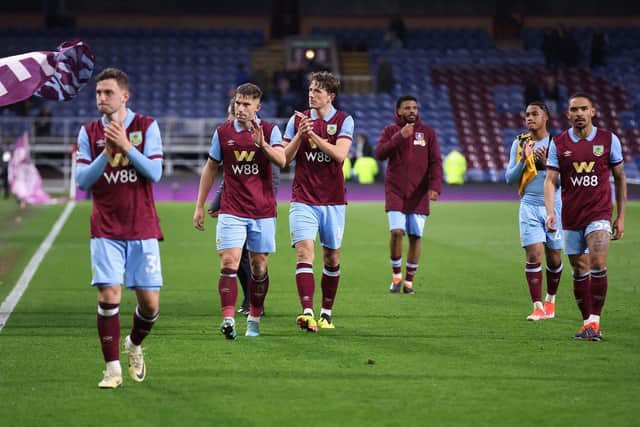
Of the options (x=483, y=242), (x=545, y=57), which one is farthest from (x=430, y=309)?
(x=545, y=57)

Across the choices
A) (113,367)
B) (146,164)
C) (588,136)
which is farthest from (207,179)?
(588,136)

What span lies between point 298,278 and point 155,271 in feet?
8.80

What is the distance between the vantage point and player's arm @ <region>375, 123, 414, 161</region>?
1240cm

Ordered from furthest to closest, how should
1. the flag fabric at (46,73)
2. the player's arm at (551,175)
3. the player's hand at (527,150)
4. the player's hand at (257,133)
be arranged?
the player's hand at (527,150) < the flag fabric at (46,73) < the player's arm at (551,175) < the player's hand at (257,133)

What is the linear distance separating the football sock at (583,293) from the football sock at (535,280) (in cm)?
100

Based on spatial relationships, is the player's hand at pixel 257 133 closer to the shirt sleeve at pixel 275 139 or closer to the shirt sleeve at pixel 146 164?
the shirt sleeve at pixel 275 139

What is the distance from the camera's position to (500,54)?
140 ft

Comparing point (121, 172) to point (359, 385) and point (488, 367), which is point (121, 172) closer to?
point (359, 385)

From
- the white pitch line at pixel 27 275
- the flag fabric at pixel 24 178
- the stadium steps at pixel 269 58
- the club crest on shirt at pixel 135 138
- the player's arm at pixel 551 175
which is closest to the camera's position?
the club crest on shirt at pixel 135 138

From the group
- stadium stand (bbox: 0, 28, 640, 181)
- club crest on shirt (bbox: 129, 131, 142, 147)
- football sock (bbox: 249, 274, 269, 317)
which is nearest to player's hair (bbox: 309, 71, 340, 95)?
football sock (bbox: 249, 274, 269, 317)

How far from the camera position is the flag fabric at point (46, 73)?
10031 millimetres

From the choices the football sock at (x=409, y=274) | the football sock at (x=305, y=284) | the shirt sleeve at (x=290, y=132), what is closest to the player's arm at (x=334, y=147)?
the shirt sleeve at (x=290, y=132)

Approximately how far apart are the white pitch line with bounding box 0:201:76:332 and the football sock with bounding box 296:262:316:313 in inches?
102

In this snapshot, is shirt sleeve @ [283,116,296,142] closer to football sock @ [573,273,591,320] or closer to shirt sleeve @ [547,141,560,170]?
shirt sleeve @ [547,141,560,170]
